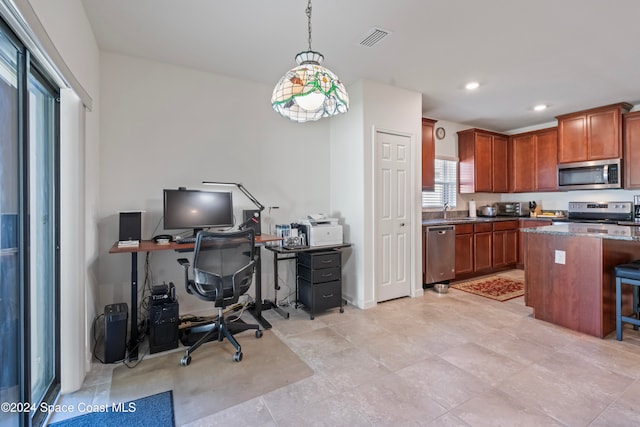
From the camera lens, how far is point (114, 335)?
7.87ft

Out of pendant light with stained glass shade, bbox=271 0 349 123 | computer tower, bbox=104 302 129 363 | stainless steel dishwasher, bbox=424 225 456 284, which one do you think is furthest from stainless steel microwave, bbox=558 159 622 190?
computer tower, bbox=104 302 129 363

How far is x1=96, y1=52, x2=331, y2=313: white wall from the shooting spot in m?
2.95

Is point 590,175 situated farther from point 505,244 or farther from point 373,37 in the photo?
point 373,37

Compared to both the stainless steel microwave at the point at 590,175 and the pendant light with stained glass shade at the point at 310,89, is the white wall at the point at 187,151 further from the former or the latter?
the stainless steel microwave at the point at 590,175

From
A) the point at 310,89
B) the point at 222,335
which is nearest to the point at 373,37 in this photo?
the point at 310,89

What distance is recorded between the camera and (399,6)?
7.47 ft

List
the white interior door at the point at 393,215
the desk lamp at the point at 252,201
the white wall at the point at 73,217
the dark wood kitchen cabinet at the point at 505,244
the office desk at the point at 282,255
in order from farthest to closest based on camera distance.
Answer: the dark wood kitchen cabinet at the point at 505,244 → the white interior door at the point at 393,215 → the desk lamp at the point at 252,201 → the office desk at the point at 282,255 → the white wall at the point at 73,217

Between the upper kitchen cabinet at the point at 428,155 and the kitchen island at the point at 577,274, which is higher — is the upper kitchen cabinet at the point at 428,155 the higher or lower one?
the higher one

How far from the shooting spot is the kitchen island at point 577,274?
9.01ft

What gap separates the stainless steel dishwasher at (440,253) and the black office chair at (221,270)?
2.66m

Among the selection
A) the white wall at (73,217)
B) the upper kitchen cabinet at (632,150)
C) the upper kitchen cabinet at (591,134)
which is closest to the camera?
the white wall at (73,217)

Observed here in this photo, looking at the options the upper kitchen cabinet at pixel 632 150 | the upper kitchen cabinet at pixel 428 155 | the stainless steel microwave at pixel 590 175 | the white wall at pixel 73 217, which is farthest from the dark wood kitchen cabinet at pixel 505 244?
the white wall at pixel 73 217

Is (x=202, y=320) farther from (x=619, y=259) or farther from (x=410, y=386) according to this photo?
(x=619, y=259)

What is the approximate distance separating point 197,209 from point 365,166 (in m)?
1.91
